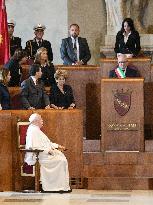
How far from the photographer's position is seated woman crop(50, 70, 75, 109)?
60.0 feet

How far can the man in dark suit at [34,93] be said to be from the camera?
18.2 m

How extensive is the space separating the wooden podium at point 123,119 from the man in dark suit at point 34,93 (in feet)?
2.92

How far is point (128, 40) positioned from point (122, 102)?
2764mm

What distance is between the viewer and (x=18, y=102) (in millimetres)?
18906

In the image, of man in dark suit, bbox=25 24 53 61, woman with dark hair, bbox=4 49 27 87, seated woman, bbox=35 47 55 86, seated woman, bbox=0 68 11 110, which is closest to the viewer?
seated woman, bbox=0 68 11 110

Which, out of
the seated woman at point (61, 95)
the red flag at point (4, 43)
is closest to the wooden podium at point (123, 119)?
the seated woman at point (61, 95)

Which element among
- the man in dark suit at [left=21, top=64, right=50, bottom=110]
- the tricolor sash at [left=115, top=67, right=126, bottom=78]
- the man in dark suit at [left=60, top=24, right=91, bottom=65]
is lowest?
the man in dark suit at [left=21, top=64, right=50, bottom=110]

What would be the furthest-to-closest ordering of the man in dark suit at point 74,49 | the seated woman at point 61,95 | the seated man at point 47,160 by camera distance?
1. the man in dark suit at point 74,49
2. the seated woman at point 61,95
3. the seated man at point 47,160

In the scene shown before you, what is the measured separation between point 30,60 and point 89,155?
334cm

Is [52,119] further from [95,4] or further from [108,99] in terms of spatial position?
[95,4]

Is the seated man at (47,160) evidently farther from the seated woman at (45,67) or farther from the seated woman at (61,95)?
the seated woman at (45,67)

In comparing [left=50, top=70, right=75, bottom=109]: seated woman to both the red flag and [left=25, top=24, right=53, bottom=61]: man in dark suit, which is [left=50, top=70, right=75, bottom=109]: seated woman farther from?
[left=25, top=24, right=53, bottom=61]: man in dark suit

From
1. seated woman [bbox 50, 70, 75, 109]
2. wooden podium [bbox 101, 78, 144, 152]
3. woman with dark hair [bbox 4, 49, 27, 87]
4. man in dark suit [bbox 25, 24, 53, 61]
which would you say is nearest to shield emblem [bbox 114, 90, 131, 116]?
wooden podium [bbox 101, 78, 144, 152]

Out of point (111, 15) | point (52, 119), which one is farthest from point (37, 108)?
point (111, 15)
